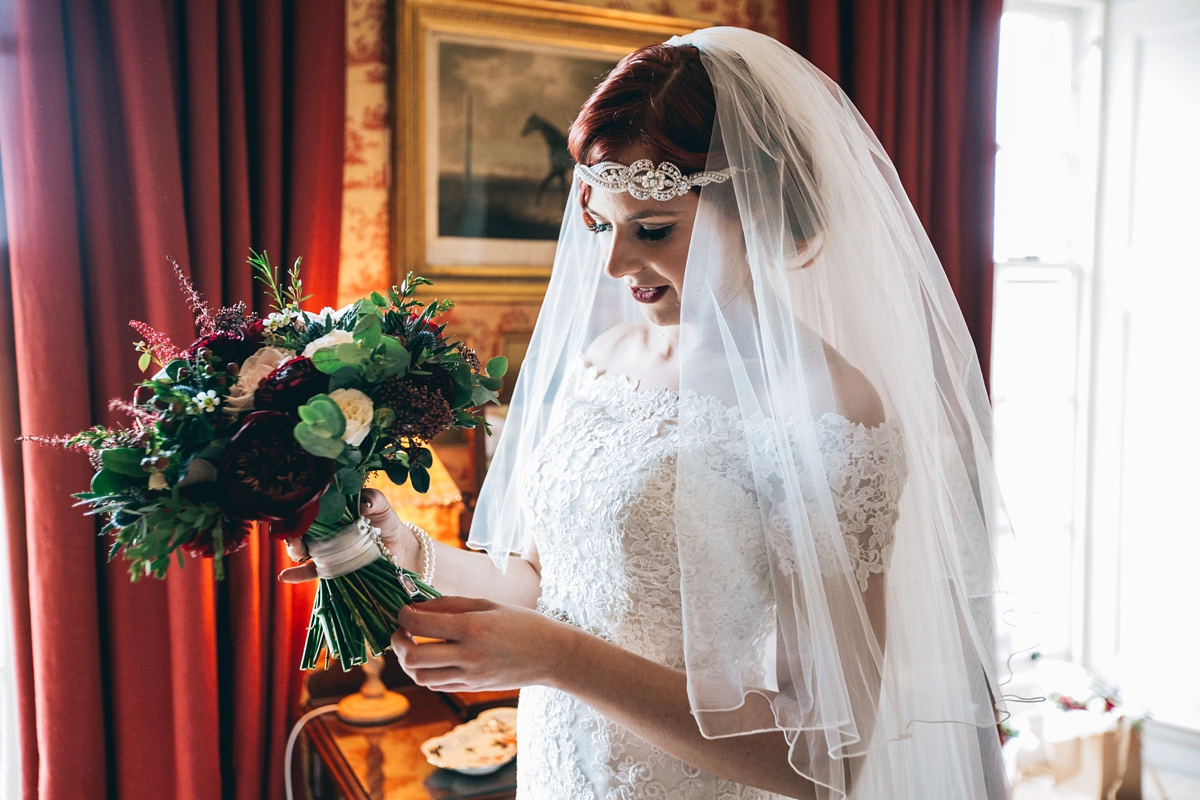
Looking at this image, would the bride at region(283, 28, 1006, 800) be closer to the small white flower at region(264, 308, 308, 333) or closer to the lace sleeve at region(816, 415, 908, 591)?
the lace sleeve at region(816, 415, 908, 591)

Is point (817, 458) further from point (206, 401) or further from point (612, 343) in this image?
point (206, 401)

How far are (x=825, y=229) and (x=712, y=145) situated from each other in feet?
0.72

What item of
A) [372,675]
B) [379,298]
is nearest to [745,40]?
[379,298]

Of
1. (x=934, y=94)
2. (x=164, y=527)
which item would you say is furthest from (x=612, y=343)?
(x=934, y=94)

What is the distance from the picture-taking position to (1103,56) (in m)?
3.74

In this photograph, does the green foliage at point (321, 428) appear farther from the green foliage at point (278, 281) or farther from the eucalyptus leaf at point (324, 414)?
the green foliage at point (278, 281)

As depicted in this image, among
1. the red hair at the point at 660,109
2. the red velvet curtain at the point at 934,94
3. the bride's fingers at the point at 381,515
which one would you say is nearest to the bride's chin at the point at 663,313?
the red hair at the point at 660,109

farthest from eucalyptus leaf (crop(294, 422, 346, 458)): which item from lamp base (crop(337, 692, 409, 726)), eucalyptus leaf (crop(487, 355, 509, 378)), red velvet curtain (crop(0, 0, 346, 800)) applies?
lamp base (crop(337, 692, 409, 726))

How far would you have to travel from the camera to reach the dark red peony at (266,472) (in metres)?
1.02

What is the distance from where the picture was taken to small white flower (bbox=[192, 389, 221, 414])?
1.05 m

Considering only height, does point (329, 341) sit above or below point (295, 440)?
above

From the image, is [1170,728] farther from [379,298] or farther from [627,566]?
[379,298]

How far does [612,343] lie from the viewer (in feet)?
5.82

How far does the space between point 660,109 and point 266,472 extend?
796 millimetres
